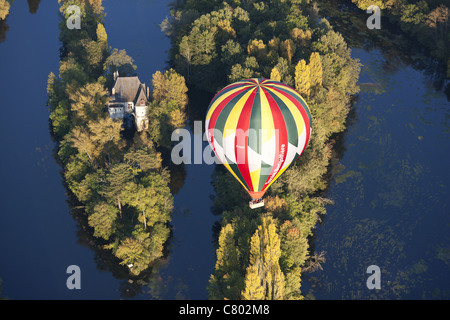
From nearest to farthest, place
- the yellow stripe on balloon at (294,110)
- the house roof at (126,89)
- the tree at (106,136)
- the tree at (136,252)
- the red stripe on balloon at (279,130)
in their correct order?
the red stripe on balloon at (279,130) → the yellow stripe on balloon at (294,110) → the tree at (136,252) → the tree at (106,136) → the house roof at (126,89)

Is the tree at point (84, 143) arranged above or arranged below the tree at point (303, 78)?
below

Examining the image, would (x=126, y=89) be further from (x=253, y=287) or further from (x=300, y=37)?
(x=253, y=287)

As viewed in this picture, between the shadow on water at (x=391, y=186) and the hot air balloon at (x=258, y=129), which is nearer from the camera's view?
the hot air balloon at (x=258, y=129)

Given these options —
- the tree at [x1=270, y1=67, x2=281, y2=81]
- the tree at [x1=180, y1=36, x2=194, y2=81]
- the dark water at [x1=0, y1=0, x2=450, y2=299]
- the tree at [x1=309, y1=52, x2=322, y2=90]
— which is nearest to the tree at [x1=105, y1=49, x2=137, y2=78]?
the dark water at [x1=0, y1=0, x2=450, y2=299]

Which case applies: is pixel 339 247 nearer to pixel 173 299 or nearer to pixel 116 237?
pixel 173 299

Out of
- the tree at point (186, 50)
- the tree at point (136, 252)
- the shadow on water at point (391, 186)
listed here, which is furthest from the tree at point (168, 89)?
the shadow on water at point (391, 186)

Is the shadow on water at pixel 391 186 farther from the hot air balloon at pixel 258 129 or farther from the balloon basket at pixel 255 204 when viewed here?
the hot air balloon at pixel 258 129

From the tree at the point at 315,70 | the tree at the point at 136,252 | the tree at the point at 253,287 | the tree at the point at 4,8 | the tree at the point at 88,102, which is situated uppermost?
the tree at the point at 4,8
